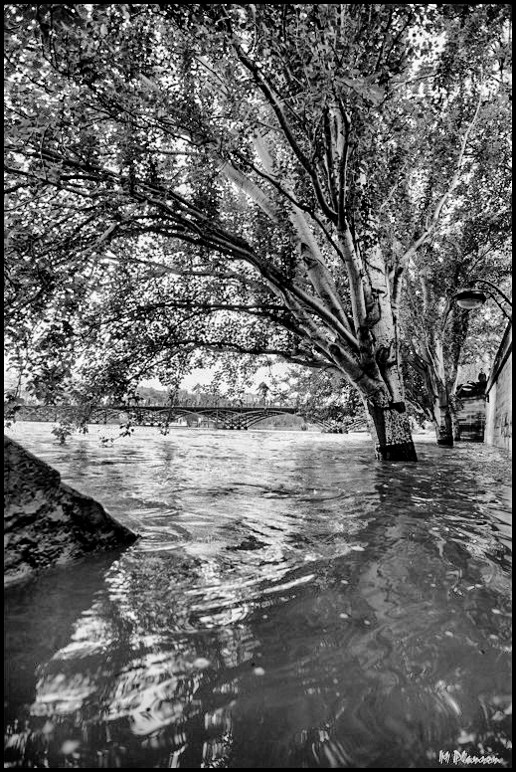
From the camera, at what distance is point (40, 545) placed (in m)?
2.75

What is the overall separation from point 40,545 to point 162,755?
187cm

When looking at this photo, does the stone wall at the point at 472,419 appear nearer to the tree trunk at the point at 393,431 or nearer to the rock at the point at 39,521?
the tree trunk at the point at 393,431

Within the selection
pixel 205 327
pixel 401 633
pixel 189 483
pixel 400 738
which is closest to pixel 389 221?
pixel 205 327

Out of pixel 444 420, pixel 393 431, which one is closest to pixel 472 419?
pixel 444 420

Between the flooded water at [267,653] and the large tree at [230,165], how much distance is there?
3.28 meters

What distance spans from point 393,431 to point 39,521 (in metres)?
8.33

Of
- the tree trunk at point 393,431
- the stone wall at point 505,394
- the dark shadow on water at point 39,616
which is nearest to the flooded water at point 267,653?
the dark shadow on water at point 39,616

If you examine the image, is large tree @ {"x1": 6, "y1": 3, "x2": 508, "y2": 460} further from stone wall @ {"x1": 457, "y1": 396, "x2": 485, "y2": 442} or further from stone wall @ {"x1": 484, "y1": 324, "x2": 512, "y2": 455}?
stone wall @ {"x1": 457, "y1": 396, "x2": 485, "y2": 442}

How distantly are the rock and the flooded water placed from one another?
0.18 meters

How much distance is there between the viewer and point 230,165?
7203 millimetres

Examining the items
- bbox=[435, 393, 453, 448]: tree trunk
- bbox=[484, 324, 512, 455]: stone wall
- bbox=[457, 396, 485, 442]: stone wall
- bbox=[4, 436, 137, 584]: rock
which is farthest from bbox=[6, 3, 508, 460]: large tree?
bbox=[457, 396, 485, 442]: stone wall

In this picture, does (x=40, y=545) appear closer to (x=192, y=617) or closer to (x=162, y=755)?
(x=192, y=617)

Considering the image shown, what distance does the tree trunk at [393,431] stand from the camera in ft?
31.0

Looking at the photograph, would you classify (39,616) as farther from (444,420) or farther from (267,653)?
(444,420)
